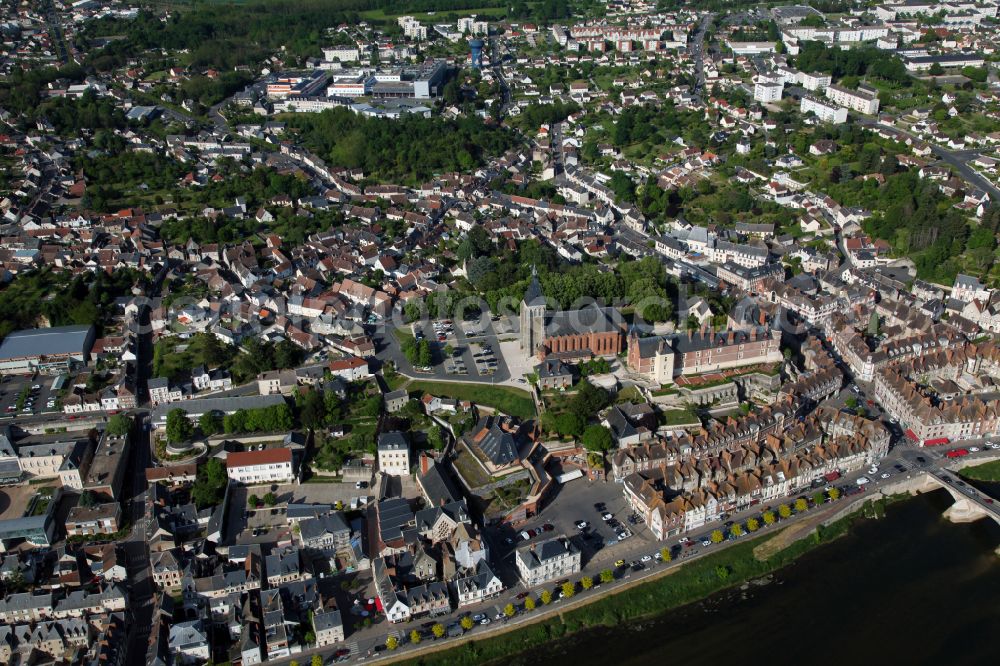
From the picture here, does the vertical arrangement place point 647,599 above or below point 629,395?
below

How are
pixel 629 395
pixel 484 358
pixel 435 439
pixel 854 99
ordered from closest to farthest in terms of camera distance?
pixel 435 439
pixel 629 395
pixel 484 358
pixel 854 99

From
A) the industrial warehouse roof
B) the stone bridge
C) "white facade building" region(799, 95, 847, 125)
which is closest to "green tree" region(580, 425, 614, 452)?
the stone bridge

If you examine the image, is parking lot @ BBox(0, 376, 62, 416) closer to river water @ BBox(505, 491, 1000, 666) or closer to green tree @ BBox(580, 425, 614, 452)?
green tree @ BBox(580, 425, 614, 452)

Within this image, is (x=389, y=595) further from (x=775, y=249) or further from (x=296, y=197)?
(x=296, y=197)

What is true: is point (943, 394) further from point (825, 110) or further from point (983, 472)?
point (825, 110)

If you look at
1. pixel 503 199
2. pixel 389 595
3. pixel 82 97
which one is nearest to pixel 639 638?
pixel 389 595

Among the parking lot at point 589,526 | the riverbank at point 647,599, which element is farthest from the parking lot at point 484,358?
the riverbank at point 647,599

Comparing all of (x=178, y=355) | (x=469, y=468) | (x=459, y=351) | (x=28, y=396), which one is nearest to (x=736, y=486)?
(x=469, y=468)
